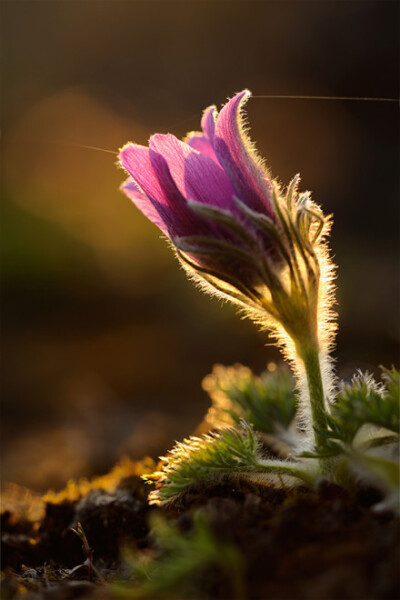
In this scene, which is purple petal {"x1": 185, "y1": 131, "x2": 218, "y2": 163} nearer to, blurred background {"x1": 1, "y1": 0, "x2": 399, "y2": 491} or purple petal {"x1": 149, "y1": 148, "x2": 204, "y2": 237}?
purple petal {"x1": 149, "y1": 148, "x2": 204, "y2": 237}

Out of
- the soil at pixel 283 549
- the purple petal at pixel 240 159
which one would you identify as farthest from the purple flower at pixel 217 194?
the soil at pixel 283 549

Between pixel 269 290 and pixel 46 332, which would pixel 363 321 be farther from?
pixel 269 290

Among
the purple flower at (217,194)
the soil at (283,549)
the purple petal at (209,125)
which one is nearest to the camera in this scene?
the soil at (283,549)

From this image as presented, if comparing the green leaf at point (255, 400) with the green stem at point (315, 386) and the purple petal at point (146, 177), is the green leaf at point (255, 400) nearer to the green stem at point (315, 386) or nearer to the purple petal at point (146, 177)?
the green stem at point (315, 386)

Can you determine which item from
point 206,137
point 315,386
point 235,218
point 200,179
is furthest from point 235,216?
point 315,386

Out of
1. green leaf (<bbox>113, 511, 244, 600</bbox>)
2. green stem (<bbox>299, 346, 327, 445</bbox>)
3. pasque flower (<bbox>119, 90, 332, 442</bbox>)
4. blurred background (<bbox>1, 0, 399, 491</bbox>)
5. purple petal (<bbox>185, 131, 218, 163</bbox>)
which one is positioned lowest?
green leaf (<bbox>113, 511, 244, 600</bbox>)

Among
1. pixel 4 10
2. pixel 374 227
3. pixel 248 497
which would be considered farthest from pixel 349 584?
pixel 4 10

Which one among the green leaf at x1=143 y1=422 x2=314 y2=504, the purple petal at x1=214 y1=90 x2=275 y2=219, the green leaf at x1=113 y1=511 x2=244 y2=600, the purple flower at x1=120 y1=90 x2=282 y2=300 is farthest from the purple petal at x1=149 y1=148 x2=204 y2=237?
the green leaf at x1=113 y1=511 x2=244 y2=600

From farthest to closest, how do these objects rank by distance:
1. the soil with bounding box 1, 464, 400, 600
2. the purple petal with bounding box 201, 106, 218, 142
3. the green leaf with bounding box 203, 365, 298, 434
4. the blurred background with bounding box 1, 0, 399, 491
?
the blurred background with bounding box 1, 0, 399, 491
the green leaf with bounding box 203, 365, 298, 434
the purple petal with bounding box 201, 106, 218, 142
the soil with bounding box 1, 464, 400, 600
